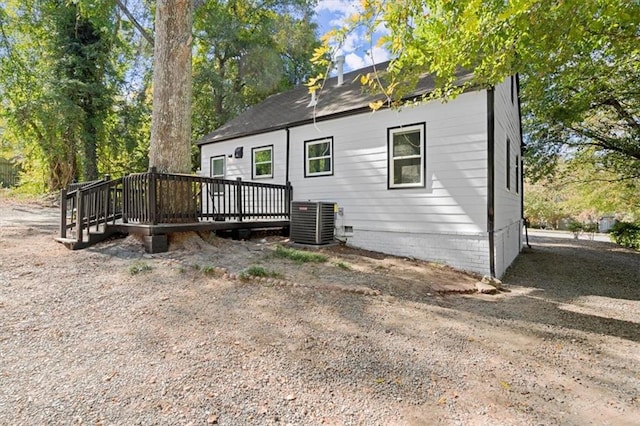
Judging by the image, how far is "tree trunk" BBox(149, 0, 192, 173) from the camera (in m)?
6.03

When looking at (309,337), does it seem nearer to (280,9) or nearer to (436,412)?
(436,412)

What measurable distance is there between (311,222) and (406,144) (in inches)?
108

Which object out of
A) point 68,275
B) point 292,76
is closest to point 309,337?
point 68,275

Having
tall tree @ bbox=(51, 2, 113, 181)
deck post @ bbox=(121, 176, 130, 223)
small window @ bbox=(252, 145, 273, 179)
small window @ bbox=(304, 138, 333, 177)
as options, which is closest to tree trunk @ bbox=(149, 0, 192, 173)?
deck post @ bbox=(121, 176, 130, 223)

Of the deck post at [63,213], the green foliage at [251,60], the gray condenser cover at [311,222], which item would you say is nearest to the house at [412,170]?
the gray condenser cover at [311,222]

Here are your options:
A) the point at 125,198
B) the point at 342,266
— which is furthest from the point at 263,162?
the point at 342,266

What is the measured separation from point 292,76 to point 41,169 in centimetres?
1335

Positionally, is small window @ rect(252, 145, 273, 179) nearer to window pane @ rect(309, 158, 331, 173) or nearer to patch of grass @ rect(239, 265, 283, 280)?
window pane @ rect(309, 158, 331, 173)

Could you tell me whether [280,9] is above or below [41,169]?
above

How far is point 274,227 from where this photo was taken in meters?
8.47

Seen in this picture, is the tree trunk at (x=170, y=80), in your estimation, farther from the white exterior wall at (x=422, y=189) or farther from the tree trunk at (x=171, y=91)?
the white exterior wall at (x=422, y=189)

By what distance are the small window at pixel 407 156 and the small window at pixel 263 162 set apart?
13.1 ft

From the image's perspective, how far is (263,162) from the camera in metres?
10.5

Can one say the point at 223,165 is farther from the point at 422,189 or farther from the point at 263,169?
the point at 422,189
